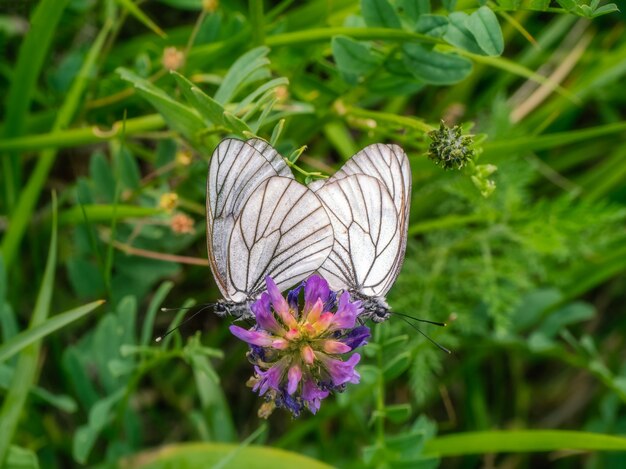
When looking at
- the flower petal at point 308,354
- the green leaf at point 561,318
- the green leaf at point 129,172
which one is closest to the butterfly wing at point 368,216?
the flower petal at point 308,354

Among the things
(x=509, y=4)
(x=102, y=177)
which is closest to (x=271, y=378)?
(x=509, y=4)

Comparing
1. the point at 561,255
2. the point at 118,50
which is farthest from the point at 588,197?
the point at 118,50

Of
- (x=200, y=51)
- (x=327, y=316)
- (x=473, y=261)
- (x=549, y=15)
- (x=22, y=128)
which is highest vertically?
(x=549, y=15)

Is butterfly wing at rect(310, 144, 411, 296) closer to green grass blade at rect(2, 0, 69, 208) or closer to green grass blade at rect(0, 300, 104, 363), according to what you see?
green grass blade at rect(0, 300, 104, 363)

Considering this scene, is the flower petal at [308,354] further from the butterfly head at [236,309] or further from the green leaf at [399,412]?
the green leaf at [399,412]

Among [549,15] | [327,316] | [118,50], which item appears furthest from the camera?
[549,15]

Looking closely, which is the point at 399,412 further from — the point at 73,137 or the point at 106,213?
the point at 73,137

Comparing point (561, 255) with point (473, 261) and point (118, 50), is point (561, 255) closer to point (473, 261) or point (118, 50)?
point (473, 261)
